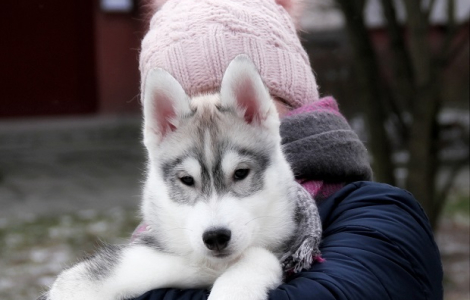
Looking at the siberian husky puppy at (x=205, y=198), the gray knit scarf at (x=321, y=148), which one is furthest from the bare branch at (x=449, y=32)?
the siberian husky puppy at (x=205, y=198)

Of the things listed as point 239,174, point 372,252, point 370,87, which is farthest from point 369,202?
point 370,87

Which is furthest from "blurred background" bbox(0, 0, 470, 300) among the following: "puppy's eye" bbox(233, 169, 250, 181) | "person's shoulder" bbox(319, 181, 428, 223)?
"person's shoulder" bbox(319, 181, 428, 223)

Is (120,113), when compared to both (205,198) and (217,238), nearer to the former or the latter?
(205,198)

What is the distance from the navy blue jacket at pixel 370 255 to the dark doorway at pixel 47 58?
14.6 meters

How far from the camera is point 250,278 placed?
2391 mm

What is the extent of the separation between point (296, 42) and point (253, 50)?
0.24 meters

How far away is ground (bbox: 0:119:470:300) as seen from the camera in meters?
8.29

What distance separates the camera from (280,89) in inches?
121

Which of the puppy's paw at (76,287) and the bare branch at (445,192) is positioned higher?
the puppy's paw at (76,287)

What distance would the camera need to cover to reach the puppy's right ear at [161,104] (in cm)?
266

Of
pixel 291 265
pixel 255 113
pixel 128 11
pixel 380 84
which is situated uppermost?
pixel 255 113

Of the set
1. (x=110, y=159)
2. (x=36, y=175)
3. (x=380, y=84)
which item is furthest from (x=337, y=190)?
(x=110, y=159)

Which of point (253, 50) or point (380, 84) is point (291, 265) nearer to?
point (253, 50)

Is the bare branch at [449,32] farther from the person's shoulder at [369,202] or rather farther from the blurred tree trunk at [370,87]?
the person's shoulder at [369,202]
